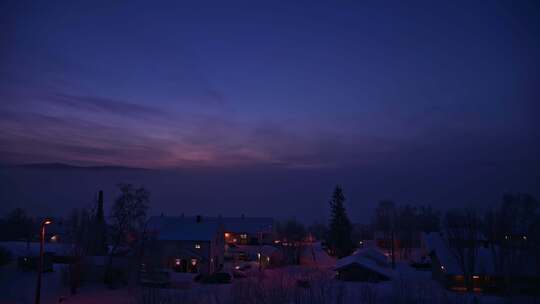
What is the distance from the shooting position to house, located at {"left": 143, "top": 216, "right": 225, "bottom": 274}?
5772 centimetres

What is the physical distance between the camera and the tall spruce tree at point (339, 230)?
8256 cm

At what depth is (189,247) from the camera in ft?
194

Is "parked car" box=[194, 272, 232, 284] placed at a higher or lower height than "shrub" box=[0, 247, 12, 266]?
lower

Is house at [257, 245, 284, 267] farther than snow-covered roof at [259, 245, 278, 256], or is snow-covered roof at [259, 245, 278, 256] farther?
snow-covered roof at [259, 245, 278, 256]

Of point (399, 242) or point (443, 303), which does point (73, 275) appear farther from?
point (399, 242)

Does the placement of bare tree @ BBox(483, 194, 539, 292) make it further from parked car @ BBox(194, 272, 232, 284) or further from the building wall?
the building wall

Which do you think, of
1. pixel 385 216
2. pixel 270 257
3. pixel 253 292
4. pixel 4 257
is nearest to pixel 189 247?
pixel 270 257

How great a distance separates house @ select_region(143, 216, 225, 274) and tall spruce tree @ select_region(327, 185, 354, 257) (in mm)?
28125

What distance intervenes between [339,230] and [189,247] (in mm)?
34732

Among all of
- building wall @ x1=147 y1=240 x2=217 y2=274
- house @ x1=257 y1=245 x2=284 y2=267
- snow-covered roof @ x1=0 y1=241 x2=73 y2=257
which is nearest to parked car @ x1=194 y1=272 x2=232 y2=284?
building wall @ x1=147 y1=240 x2=217 y2=274

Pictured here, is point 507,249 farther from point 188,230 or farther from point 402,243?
point 402,243

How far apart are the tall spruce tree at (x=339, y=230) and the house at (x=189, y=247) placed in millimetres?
28125

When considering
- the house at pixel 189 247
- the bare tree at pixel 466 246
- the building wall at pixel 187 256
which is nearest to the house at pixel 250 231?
the house at pixel 189 247

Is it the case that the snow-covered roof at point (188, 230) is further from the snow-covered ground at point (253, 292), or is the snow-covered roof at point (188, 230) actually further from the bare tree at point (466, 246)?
the bare tree at point (466, 246)
